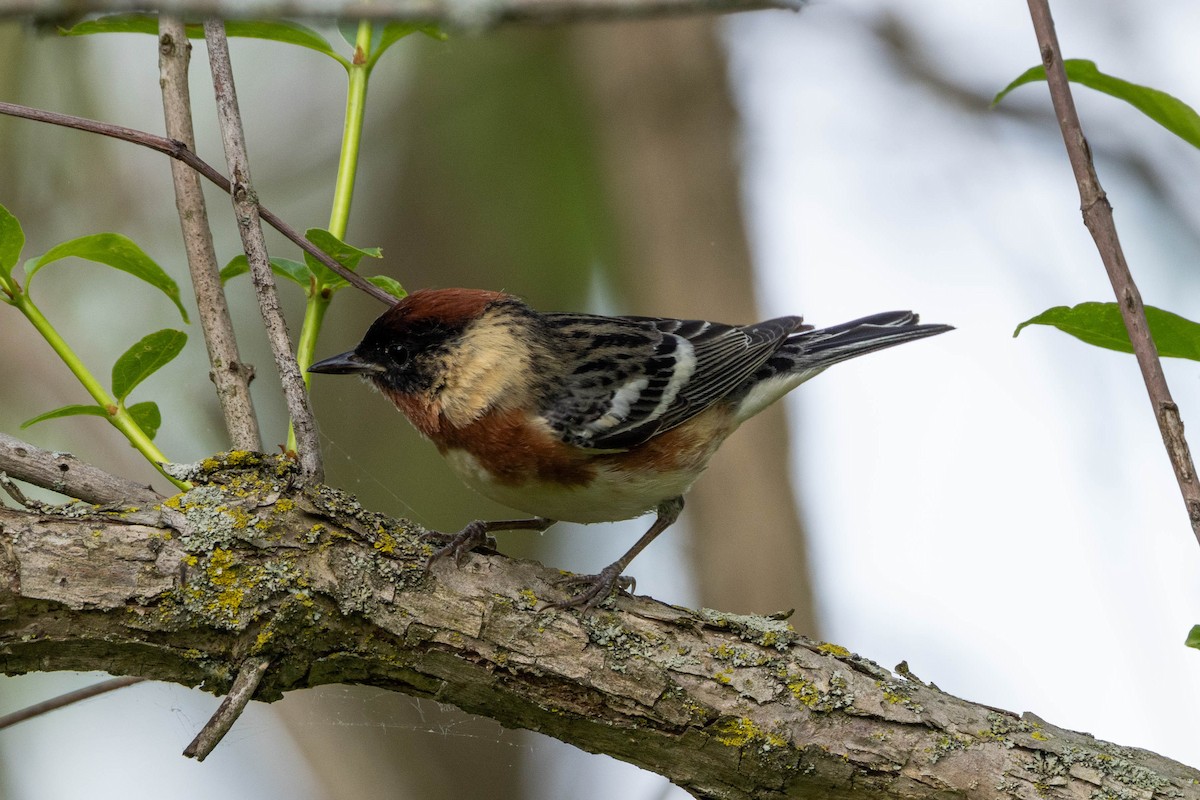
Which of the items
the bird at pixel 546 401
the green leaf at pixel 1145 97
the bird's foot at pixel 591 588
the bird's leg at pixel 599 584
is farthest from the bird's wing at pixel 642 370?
the green leaf at pixel 1145 97

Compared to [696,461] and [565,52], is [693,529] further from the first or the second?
[565,52]

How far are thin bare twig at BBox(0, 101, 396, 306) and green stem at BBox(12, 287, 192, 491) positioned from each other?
1.38ft

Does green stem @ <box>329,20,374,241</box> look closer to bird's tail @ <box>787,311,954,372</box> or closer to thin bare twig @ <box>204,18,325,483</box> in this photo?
thin bare twig @ <box>204,18,325,483</box>

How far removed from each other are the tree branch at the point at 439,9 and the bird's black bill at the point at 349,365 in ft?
8.18

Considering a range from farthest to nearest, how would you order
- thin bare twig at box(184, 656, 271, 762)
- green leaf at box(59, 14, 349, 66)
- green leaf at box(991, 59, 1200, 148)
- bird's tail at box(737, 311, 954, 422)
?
bird's tail at box(737, 311, 954, 422) < green leaf at box(59, 14, 349, 66) < green leaf at box(991, 59, 1200, 148) < thin bare twig at box(184, 656, 271, 762)

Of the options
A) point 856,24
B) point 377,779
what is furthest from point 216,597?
point 856,24

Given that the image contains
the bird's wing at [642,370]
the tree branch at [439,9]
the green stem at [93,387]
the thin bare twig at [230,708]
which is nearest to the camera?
the tree branch at [439,9]

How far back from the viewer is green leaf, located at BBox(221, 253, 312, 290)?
9.04 feet

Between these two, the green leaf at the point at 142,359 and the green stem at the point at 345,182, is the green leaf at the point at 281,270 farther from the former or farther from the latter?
the green leaf at the point at 142,359

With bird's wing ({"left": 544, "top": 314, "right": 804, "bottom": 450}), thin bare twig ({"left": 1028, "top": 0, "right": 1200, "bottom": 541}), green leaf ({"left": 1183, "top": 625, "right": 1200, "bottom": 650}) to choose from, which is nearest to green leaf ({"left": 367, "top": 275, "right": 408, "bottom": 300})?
bird's wing ({"left": 544, "top": 314, "right": 804, "bottom": 450})

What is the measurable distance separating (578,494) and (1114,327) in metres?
1.76

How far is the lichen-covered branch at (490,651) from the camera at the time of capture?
7.08 ft

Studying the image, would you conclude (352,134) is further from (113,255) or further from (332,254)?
(113,255)

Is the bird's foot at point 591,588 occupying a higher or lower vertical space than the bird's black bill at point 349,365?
lower
